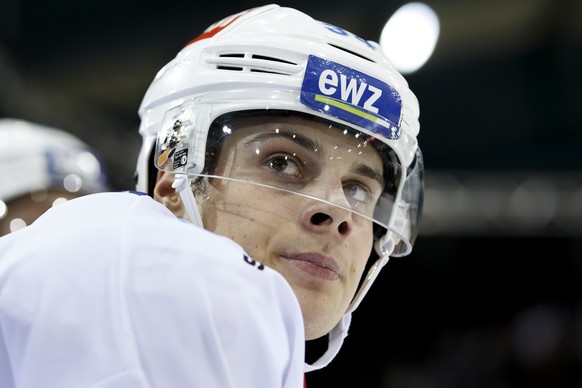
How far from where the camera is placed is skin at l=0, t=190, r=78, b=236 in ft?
11.7

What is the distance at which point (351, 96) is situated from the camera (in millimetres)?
2135

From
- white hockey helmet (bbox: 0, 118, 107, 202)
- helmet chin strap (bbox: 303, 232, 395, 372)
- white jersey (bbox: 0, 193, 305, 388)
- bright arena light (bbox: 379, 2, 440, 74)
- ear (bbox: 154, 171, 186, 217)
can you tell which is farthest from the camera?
bright arena light (bbox: 379, 2, 440, 74)

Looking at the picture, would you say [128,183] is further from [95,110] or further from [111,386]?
[111,386]

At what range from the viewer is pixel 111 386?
117cm

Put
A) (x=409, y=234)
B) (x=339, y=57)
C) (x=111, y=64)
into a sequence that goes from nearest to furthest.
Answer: (x=339, y=57) < (x=409, y=234) < (x=111, y=64)

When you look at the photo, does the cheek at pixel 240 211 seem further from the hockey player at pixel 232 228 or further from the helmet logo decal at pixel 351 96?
the helmet logo decal at pixel 351 96

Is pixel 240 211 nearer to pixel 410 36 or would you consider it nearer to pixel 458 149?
pixel 410 36

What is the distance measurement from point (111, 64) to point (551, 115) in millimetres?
5483

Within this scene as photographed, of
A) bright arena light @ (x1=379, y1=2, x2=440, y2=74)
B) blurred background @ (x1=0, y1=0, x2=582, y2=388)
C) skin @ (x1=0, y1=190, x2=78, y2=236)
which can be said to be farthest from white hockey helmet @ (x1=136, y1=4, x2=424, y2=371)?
bright arena light @ (x1=379, y1=2, x2=440, y2=74)

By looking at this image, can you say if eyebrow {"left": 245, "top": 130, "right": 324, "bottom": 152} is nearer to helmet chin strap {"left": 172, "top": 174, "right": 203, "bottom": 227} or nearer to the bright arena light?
helmet chin strap {"left": 172, "top": 174, "right": 203, "bottom": 227}

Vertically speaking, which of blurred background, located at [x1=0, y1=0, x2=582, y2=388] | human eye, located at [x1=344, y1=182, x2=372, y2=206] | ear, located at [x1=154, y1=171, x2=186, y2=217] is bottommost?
blurred background, located at [x1=0, y1=0, x2=582, y2=388]

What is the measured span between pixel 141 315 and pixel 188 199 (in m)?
0.93

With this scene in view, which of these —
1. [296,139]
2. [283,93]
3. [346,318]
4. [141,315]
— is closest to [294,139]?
[296,139]

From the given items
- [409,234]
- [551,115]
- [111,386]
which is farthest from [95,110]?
[111,386]
